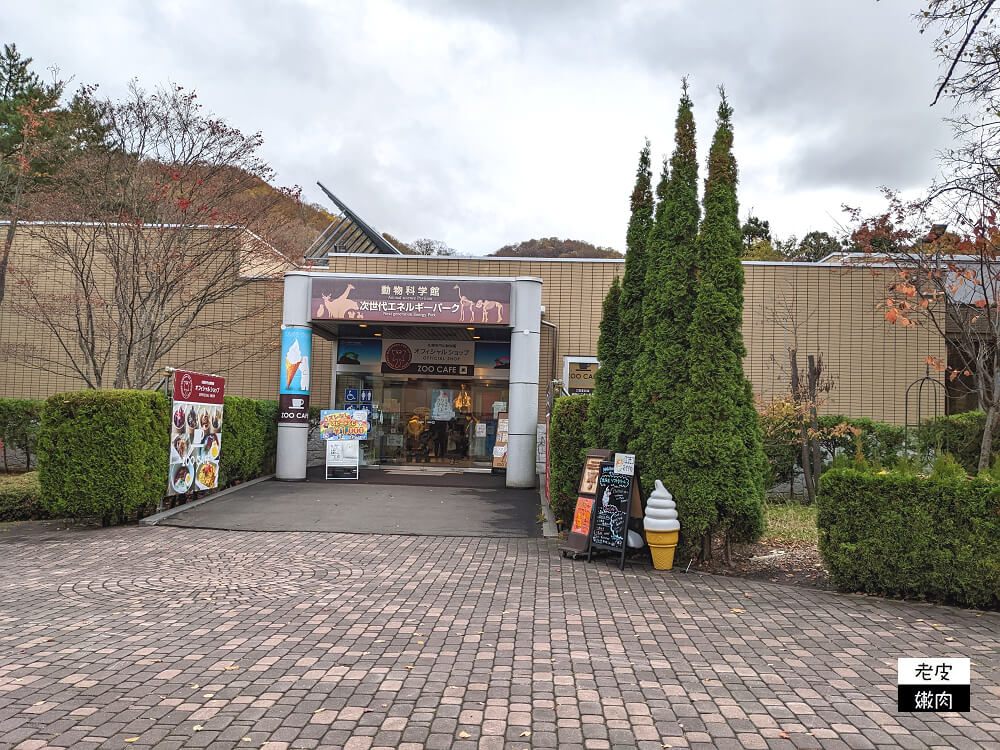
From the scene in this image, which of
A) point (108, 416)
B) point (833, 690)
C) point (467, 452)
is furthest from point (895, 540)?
point (467, 452)

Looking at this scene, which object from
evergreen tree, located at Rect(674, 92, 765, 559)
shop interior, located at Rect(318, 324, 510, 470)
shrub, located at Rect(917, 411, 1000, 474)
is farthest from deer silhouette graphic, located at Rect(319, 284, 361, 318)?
shrub, located at Rect(917, 411, 1000, 474)

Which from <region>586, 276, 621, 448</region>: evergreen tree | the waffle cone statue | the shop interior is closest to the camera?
the waffle cone statue

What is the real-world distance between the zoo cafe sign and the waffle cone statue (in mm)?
8118

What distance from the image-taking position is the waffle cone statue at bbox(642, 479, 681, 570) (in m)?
8.13

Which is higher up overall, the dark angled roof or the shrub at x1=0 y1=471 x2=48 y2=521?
the dark angled roof

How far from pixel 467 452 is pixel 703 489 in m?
11.2

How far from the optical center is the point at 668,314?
8.81 meters

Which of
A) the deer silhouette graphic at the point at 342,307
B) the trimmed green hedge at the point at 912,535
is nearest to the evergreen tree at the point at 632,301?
the trimmed green hedge at the point at 912,535

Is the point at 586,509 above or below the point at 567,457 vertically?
below

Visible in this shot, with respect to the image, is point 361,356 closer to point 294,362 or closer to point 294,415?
point 294,362

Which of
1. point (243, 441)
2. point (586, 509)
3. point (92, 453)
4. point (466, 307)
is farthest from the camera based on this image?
point (466, 307)

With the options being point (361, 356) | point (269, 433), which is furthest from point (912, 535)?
point (361, 356)

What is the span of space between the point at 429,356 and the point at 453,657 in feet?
47.0

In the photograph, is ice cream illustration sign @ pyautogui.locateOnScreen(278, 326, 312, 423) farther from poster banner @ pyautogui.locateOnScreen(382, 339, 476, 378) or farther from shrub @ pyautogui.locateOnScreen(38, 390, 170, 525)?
shrub @ pyautogui.locateOnScreen(38, 390, 170, 525)
